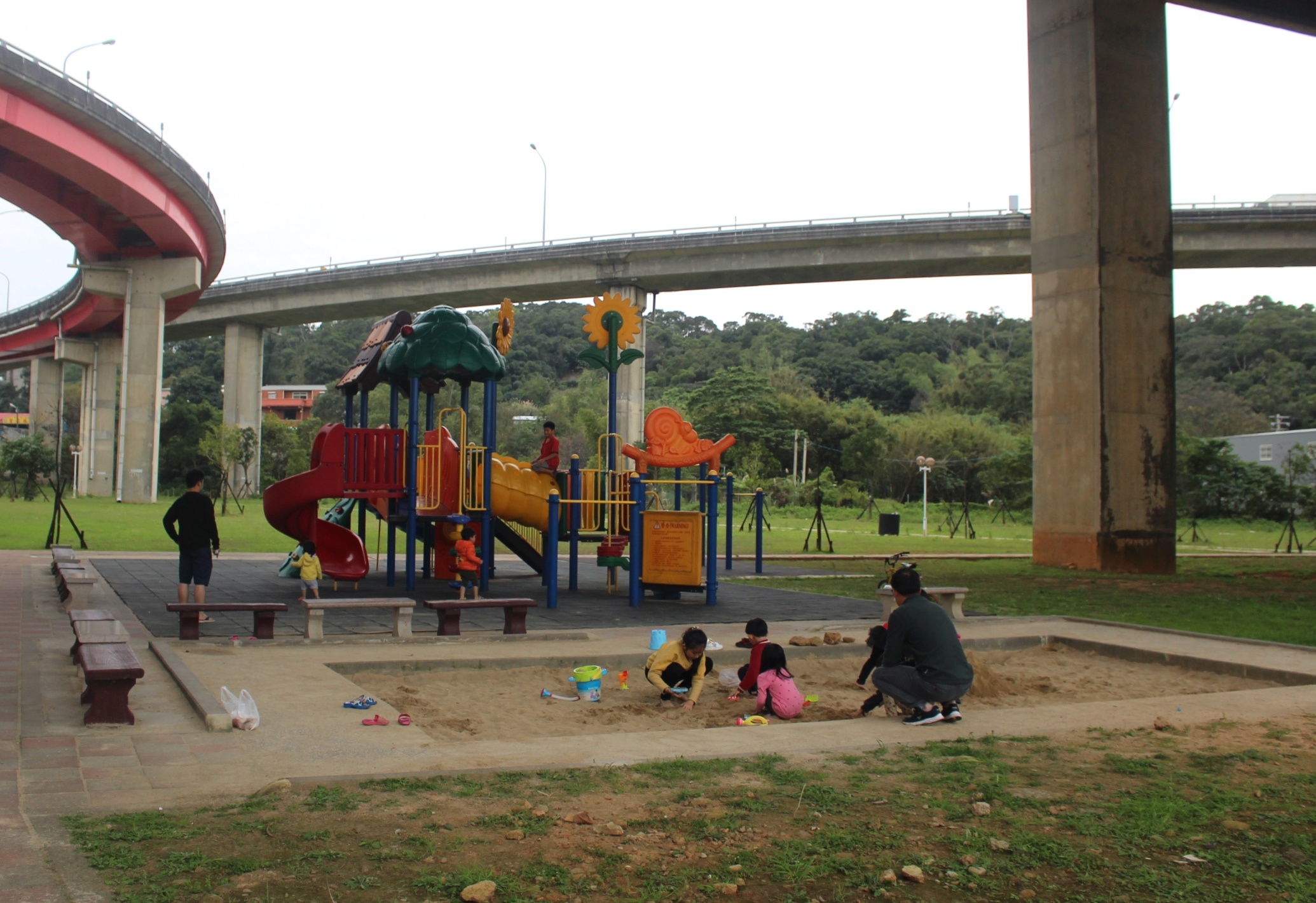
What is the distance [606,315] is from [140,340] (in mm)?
35864

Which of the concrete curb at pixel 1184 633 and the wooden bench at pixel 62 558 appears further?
the wooden bench at pixel 62 558

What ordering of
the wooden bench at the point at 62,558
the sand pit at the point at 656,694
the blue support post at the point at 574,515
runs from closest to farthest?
1. the sand pit at the point at 656,694
2. the wooden bench at the point at 62,558
3. the blue support post at the point at 574,515

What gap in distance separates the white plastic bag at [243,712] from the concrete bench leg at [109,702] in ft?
1.80

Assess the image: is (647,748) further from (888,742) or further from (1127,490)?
(1127,490)

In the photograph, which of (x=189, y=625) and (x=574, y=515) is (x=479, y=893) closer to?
(x=189, y=625)

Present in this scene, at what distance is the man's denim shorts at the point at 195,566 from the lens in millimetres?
10961

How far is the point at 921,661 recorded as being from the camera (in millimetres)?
6977

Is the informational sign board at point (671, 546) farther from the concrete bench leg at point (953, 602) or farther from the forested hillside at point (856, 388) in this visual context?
the forested hillside at point (856, 388)

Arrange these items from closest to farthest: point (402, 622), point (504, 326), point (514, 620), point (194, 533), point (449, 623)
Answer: point (402, 622) < point (449, 623) < point (514, 620) < point (194, 533) < point (504, 326)

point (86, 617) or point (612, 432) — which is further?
point (612, 432)

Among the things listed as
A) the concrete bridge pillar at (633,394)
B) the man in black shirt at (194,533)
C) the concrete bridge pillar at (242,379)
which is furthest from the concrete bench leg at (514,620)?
the concrete bridge pillar at (242,379)

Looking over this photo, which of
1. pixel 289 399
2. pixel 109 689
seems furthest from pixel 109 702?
pixel 289 399

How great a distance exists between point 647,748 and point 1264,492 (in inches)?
1719

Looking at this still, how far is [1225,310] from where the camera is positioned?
285 ft
